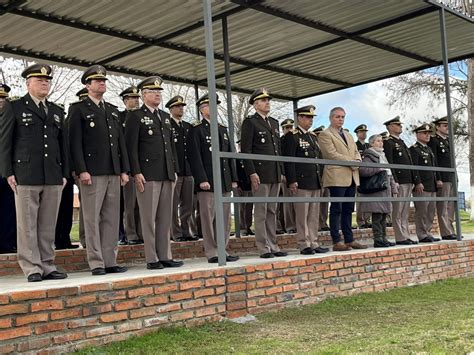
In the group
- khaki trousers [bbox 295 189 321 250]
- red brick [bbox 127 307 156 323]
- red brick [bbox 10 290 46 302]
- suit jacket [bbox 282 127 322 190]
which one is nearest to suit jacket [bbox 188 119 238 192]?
suit jacket [bbox 282 127 322 190]

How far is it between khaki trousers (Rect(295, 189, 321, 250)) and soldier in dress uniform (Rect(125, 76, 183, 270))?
1751mm

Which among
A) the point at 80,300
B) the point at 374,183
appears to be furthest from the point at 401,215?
the point at 80,300

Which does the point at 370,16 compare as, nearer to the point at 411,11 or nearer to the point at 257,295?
the point at 411,11

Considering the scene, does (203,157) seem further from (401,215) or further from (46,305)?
(401,215)

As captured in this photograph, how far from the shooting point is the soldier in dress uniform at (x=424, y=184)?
8484mm

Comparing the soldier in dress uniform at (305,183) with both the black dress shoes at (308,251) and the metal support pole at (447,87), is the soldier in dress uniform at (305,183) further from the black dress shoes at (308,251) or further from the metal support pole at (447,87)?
the metal support pole at (447,87)

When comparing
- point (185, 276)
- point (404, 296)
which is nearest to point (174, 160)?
point (185, 276)

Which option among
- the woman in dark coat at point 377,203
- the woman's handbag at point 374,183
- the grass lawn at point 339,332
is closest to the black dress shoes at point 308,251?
the grass lawn at point 339,332

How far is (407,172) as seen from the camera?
8.21 metres

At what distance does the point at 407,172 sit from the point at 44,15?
17.1 feet

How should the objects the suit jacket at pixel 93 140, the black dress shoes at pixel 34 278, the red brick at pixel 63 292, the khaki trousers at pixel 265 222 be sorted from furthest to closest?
the khaki trousers at pixel 265 222 → the suit jacket at pixel 93 140 → the black dress shoes at pixel 34 278 → the red brick at pixel 63 292

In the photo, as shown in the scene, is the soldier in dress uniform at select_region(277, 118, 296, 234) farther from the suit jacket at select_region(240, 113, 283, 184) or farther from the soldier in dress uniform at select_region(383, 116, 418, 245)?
the suit jacket at select_region(240, 113, 283, 184)

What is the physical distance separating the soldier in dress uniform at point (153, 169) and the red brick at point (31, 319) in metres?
1.62

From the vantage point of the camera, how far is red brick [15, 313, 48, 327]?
3.57 metres
